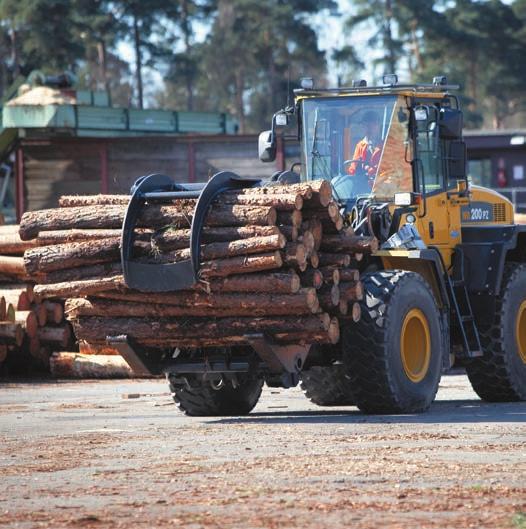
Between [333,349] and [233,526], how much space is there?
21.2 feet

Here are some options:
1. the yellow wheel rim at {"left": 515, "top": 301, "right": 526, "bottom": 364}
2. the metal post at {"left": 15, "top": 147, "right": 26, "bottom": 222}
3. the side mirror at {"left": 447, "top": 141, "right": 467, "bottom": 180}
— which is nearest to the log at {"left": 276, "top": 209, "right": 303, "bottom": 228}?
the side mirror at {"left": 447, "top": 141, "right": 467, "bottom": 180}

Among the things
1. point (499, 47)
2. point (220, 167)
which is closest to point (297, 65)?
point (499, 47)

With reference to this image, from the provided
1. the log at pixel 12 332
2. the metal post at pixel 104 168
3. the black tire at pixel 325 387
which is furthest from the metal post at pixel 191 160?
the black tire at pixel 325 387

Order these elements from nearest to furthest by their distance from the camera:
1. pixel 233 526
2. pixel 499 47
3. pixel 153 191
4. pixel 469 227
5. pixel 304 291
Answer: pixel 233 526, pixel 304 291, pixel 153 191, pixel 469 227, pixel 499 47

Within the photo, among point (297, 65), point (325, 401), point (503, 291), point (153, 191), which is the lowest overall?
point (325, 401)

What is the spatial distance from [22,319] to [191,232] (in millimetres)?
9626

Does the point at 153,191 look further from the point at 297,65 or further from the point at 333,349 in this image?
the point at 297,65

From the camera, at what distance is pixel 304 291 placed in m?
12.8

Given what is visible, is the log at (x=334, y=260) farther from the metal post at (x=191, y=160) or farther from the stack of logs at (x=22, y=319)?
the metal post at (x=191, y=160)

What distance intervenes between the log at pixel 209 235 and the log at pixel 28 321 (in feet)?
29.8

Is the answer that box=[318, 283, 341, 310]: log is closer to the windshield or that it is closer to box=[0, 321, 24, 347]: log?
the windshield

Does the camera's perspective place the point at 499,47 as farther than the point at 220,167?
Yes

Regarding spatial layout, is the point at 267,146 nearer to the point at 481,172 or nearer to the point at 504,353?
the point at 504,353

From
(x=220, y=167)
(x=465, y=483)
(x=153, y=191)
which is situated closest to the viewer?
(x=465, y=483)
